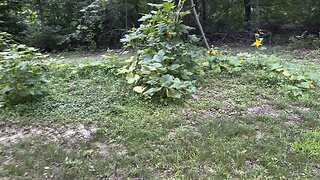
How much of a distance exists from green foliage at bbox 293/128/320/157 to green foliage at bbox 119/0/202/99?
49.2 inches

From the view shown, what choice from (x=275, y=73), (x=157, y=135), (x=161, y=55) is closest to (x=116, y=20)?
(x=161, y=55)

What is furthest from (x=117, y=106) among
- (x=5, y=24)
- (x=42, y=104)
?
(x=5, y=24)

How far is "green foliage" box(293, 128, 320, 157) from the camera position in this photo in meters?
2.38

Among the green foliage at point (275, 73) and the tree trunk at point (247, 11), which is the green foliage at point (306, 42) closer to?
the tree trunk at point (247, 11)

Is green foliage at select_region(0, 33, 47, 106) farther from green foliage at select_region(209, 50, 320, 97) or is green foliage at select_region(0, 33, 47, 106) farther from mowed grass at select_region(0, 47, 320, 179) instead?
green foliage at select_region(209, 50, 320, 97)

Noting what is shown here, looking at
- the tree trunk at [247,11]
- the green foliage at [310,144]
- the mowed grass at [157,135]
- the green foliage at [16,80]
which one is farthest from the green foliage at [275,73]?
the tree trunk at [247,11]

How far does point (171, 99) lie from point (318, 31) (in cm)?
777

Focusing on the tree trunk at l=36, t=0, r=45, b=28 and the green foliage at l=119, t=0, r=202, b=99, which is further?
the tree trunk at l=36, t=0, r=45, b=28

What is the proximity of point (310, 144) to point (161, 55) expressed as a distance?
77.7 inches

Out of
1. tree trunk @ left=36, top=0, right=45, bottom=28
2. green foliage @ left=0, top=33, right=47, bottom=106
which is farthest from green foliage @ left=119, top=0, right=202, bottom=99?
tree trunk @ left=36, top=0, right=45, bottom=28

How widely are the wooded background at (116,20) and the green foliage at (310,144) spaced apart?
23.2 ft

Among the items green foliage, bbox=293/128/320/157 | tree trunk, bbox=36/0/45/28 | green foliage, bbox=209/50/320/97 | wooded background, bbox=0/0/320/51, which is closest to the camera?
green foliage, bbox=293/128/320/157

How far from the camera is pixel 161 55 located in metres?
3.79

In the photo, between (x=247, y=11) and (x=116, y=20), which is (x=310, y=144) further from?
(x=247, y=11)
